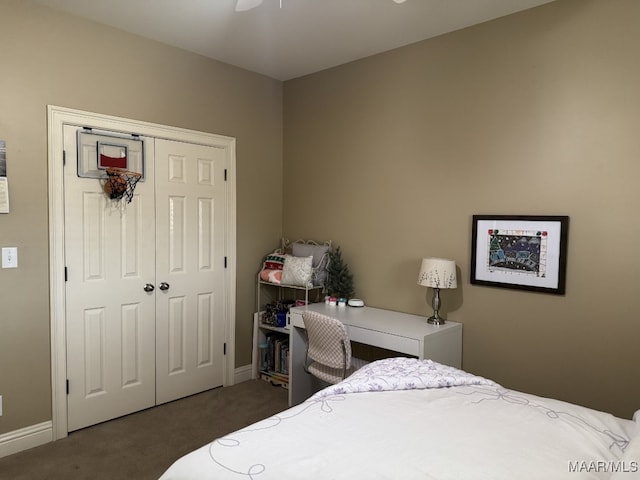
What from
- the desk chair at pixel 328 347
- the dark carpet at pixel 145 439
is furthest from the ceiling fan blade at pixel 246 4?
the dark carpet at pixel 145 439

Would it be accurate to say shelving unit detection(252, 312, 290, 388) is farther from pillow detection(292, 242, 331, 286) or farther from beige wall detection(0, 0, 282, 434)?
beige wall detection(0, 0, 282, 434)

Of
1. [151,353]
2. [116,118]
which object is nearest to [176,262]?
[151,353]

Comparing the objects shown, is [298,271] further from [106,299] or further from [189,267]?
[106,299]

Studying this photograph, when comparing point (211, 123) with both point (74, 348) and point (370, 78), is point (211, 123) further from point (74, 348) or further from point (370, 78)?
point (74, 348)

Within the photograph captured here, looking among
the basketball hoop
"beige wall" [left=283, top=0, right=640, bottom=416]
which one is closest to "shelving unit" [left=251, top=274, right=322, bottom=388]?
"beige wall" [left=283, top=0, right=640, bottom=416]

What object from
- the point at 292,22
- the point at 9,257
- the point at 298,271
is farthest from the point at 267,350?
Answer: the point at 292,22

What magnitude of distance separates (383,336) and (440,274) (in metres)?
0.55

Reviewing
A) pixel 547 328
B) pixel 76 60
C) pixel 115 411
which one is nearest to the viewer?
pixel 547 328

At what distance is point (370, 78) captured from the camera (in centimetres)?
353

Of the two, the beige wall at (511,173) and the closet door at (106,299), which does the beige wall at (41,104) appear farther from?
the beige wall at (511,173)

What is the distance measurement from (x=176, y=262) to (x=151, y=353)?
71 cm

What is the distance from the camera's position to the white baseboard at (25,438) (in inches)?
105

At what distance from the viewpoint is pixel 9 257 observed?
105 inches

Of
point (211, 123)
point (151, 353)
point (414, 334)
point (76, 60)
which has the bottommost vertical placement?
point (151, 353)
